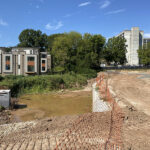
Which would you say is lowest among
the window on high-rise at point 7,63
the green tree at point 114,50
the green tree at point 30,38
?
the window on high-rise at point 7,63

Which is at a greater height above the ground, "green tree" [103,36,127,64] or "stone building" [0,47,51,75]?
"green tree" [103,36,127,64]

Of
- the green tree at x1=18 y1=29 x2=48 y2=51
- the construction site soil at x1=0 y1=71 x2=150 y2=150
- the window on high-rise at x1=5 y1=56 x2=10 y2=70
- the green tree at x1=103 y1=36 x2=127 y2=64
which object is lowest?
the construction site soil at x1=0 y1=71 x2=150 y2=150

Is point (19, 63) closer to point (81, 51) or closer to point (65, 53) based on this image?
point (65, 53)

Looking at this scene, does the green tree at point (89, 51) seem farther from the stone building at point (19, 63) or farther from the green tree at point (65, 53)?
the stone building at point (19, 63)

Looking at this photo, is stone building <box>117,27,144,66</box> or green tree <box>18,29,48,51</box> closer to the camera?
green tree <box>18,29,48,51</box>

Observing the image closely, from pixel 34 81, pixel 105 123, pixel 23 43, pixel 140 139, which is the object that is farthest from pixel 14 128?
pixel 23 43

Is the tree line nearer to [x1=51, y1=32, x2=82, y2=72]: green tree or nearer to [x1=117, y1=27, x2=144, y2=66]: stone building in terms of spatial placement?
[x1=51, y1=32, x2=82, y2=72]: green tree

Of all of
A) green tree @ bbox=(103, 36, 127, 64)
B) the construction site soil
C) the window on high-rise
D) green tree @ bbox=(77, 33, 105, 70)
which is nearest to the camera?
the construction site soil

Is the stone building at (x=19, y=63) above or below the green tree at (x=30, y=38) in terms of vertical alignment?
below

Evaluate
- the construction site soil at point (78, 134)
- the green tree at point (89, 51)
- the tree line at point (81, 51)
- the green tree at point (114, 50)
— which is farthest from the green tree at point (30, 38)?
the construction site soil at point (78, 134)

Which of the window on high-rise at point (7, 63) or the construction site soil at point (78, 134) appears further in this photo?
the window on high-rise at point (7, 63)

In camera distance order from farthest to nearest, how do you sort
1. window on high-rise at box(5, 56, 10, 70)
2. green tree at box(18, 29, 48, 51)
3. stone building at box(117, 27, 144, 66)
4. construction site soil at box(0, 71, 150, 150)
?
stone building at box(117, 27, 144, 66)
green tree at box(18, 29, 48, 51)
window on high-rise at box(5, 56, 10, 70)
construction site soil at box(0, 71, 150, 150)

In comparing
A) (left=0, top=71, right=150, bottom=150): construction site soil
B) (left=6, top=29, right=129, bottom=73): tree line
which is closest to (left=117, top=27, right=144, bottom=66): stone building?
(left=6, top=29, right=129, bottom=73): tree line

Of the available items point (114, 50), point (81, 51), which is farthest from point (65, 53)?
point (114, 50)
